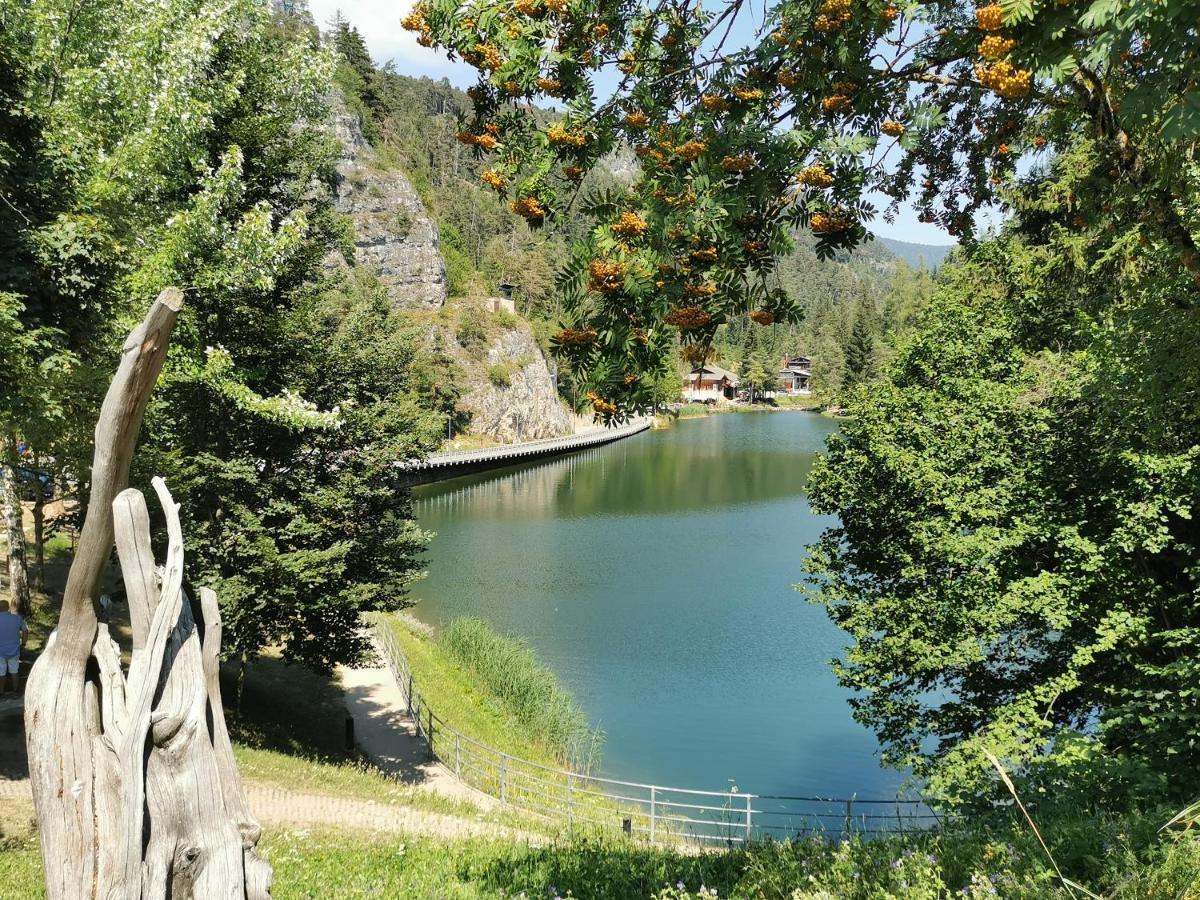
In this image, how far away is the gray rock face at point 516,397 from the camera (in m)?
66.9

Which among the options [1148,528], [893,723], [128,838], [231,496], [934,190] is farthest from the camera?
[231,496]

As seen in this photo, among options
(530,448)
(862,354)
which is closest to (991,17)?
(530,448)

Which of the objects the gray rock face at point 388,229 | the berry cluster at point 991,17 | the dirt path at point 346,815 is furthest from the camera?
the gray rock face at point 388,229

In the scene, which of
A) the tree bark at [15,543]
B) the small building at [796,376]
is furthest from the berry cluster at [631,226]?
the small building at [796,376]

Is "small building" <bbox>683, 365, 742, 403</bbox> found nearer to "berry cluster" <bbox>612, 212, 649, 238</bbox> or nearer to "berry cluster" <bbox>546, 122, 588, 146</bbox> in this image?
"berry cluster" <bbox>546, 122, 588, 146</bbox>

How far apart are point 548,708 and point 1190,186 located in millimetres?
15276

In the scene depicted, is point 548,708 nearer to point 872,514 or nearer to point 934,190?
point 872,514

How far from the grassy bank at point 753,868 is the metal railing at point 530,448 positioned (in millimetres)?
38020

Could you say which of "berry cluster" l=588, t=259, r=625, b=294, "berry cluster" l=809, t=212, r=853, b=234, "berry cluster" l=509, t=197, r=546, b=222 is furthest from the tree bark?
"berry cluster" l=809, t=212, r=853, b=234

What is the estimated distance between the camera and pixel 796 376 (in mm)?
130250

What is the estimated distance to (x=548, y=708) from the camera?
17.9 m

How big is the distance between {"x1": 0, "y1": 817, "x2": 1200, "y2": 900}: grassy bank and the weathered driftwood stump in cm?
240

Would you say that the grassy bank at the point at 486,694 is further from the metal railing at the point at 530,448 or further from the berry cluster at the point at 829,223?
the metal railing at the point at 530,448

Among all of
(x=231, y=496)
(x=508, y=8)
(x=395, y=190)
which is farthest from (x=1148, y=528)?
(x=395, y=190)
